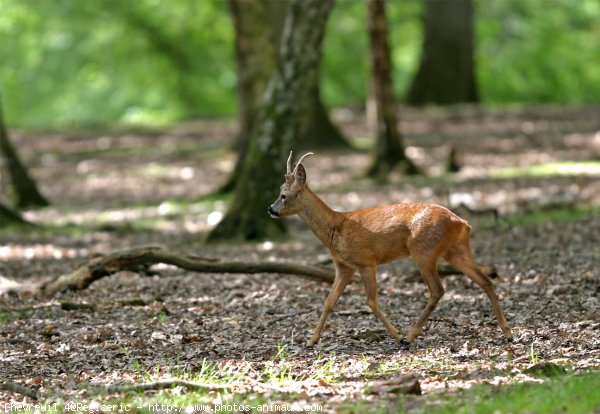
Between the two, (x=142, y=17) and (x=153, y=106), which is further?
(x=153, y=106)

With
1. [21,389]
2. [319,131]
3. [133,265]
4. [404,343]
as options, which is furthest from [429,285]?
[319,131]

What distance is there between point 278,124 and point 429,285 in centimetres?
562

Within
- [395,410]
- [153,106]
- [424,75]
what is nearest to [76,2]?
[153,106]

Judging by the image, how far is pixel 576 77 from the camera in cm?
3562

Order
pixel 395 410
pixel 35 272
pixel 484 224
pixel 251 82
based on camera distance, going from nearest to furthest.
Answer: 1. pixel 395 410
2. pixel 35 272
3. pixel 484 224
4. pixel 251 82

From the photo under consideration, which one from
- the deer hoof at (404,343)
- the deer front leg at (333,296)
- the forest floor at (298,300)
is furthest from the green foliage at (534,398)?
the deer front leg at (333,296)

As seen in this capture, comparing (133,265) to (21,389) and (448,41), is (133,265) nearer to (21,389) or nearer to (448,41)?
(21,389)

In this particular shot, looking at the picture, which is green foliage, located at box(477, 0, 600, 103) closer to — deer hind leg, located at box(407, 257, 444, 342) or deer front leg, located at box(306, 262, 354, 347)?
deer front leg, located at box(306, 262, 354, 347)

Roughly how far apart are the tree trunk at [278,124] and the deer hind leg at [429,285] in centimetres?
545

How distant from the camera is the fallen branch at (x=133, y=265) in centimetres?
1022

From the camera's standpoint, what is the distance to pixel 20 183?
1717 cm

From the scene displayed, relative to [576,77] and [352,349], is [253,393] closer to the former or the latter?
[352,349]

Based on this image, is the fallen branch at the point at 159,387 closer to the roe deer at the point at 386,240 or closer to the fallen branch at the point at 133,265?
the roe deer at the point at 386,240

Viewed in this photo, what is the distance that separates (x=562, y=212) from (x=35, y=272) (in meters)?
6.74
